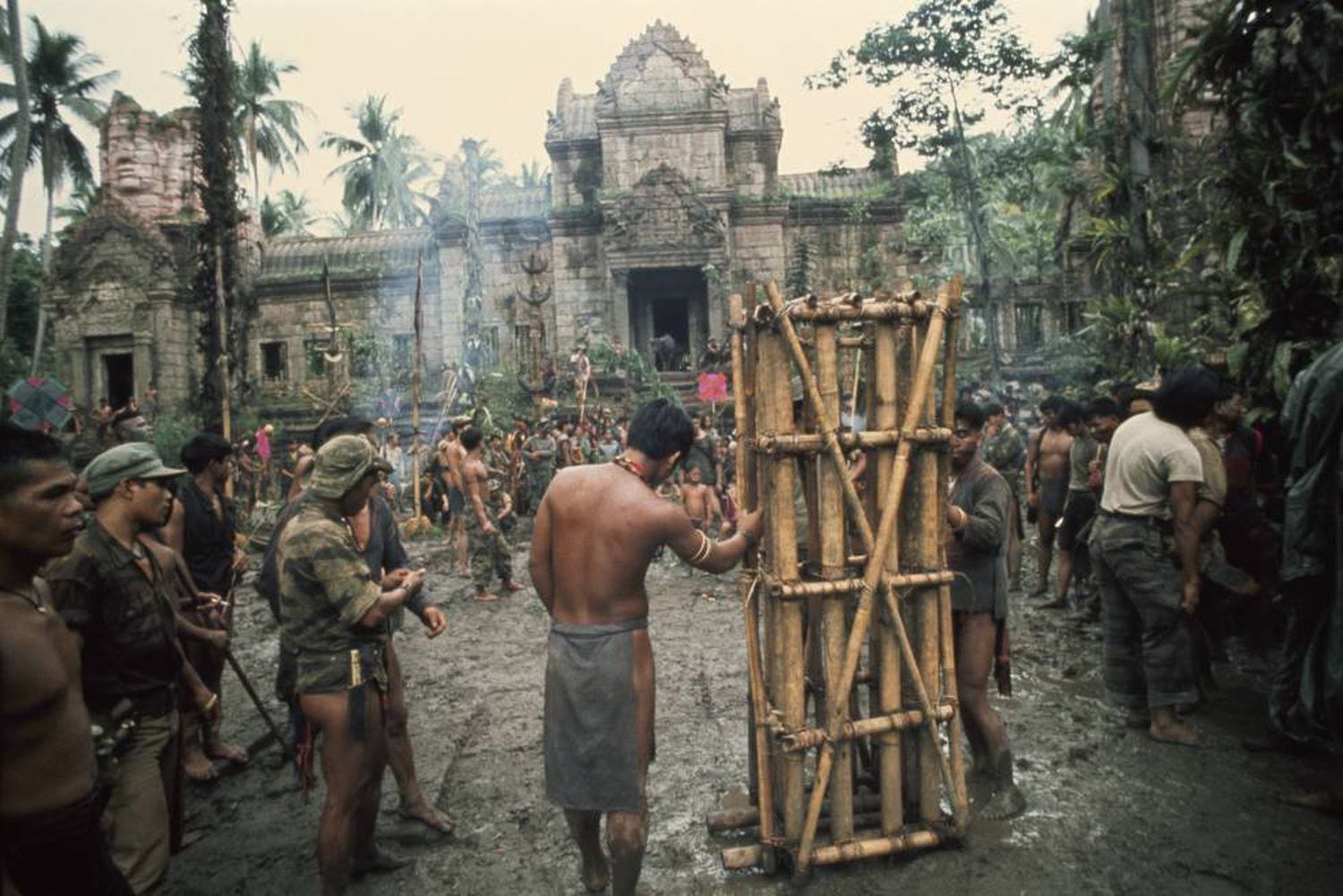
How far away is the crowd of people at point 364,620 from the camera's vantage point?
210 cm

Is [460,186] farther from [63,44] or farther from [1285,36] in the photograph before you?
[1285,36]

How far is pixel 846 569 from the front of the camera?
3271 millimetres

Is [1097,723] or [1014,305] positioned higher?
[1014,305]

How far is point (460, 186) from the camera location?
2323 cm

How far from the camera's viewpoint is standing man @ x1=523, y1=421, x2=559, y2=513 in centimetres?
1463

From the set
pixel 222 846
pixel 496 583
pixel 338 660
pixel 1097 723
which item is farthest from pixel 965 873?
pixel 496 583

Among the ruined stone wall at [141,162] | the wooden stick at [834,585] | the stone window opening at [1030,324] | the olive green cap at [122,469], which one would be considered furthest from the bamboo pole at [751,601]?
the ruined stone wall at [141,162]

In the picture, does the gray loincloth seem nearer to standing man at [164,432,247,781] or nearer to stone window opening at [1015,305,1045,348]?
standing man at [164,432,247,781]

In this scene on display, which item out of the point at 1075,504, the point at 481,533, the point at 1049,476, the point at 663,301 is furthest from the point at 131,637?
the point at 663,301

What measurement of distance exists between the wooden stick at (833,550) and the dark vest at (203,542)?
3.73 meters

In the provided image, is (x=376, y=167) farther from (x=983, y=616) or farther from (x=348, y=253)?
(x=983, y=616)

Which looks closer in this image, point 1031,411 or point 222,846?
point 222,846

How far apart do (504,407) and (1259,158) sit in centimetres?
1480

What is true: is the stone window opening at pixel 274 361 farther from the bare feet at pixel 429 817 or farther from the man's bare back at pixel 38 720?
the man's bare back at pixel 38 720
